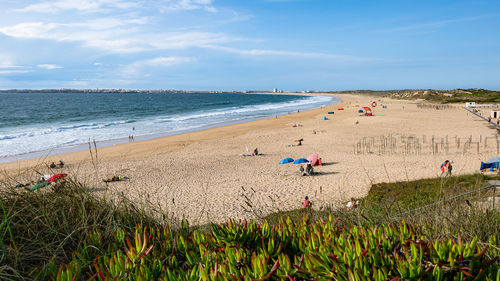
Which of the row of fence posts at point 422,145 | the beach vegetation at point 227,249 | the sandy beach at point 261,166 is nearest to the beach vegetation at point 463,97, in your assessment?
the sandy beach at point 261,166

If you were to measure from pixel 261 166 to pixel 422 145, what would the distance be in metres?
9.38

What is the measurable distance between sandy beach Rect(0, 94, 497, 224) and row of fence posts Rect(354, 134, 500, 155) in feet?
0.16

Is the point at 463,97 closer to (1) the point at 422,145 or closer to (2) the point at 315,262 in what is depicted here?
(1) the point at 422,145

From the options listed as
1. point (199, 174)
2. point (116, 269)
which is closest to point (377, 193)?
point (199, 174)

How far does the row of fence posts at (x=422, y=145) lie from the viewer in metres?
15.8

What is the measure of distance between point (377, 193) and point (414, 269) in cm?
774

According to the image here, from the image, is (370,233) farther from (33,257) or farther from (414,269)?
(33,257)

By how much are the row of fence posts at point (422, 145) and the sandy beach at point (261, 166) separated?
49mm

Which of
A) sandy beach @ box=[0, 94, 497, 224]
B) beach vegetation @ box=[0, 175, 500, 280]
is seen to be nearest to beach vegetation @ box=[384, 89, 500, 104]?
sandy beach @ box=[0, 94, 497, 224]

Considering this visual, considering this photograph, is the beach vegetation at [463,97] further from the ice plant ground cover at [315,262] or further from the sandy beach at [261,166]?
the ice plant ground cover at [315,262]

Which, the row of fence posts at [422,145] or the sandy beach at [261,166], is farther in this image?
the row of fence posts at [422,145]

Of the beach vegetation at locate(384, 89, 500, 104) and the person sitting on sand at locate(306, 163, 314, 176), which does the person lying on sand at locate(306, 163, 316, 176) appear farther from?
the beach vegetation at locate(384, 89, 500, 104)

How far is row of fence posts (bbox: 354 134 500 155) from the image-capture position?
15.8m

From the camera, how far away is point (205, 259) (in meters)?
2.09
